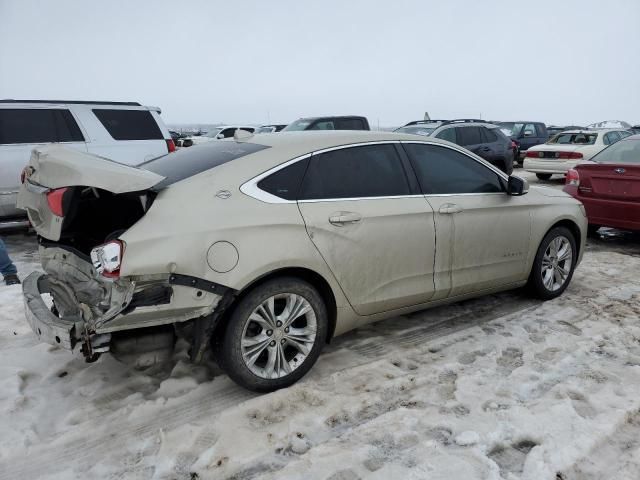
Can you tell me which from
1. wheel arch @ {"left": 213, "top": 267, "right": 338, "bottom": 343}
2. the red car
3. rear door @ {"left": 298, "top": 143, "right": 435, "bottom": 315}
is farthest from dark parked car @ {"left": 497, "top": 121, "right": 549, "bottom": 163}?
wheel arch @ {"left": 213, "top": 267, "right": 338, "bottom": 343}

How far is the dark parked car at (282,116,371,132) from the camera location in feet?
40.4

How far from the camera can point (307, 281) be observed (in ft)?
10.3

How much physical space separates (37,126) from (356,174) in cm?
562

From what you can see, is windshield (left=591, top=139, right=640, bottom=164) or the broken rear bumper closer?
the broken rear bumper

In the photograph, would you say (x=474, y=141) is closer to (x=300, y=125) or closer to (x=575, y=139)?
(x=575, y=139)

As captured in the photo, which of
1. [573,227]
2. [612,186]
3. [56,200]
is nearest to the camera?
[56,200]

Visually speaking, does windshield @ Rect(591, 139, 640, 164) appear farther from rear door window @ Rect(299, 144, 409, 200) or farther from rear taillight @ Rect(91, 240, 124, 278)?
rear taillight @ Rect(91, 240, 124, 278)

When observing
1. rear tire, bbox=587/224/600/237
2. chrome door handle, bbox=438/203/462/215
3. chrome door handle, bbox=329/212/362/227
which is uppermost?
chrome door handle, bbox=329/212/362/227

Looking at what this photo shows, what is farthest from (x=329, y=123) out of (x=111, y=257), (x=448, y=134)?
(x=111, y=257)

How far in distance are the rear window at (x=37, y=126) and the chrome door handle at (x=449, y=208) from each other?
5.70 metres

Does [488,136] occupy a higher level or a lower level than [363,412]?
higher

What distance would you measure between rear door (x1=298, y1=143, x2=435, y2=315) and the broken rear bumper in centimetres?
141

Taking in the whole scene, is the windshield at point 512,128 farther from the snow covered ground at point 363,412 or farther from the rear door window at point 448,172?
the snow covered ground at point 363,412

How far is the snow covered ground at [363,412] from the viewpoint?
2.46 metres
